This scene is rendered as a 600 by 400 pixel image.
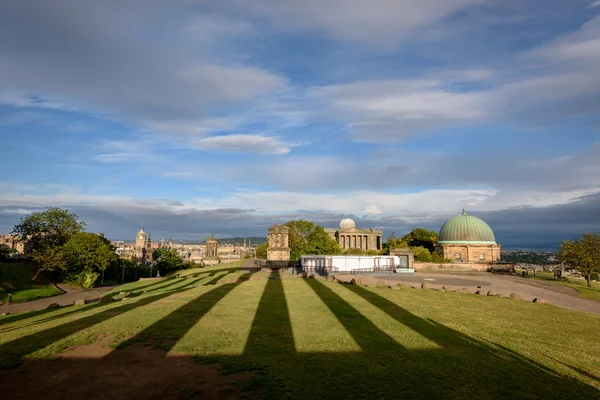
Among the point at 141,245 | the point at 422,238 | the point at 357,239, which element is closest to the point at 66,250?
the point at 422,238

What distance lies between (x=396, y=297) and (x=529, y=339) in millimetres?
9881

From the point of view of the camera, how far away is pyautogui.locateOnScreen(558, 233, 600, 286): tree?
3832 centimetres

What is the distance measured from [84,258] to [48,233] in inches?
428

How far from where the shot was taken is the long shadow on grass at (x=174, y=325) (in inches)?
474

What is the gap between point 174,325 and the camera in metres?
14.0

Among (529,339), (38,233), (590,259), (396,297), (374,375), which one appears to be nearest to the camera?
(374,375)

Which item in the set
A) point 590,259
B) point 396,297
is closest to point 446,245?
point 590,259

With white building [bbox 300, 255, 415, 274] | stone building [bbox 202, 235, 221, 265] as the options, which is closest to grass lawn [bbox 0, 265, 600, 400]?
white building [bbox 300, 255, 415, 274]

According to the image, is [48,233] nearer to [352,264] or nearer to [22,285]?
[22,285]

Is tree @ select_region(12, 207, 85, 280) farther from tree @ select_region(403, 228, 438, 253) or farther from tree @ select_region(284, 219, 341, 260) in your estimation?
tree @ select_region(403, 228, 438, 253)

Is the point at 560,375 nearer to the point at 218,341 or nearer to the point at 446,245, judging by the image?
the point at 218,341

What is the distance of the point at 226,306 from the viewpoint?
1827 cm

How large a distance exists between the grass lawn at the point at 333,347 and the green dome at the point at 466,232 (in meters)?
49.7

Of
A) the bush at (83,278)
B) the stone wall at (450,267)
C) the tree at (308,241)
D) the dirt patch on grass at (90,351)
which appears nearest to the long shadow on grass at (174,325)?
the dirt patch on grass at (90,351)
